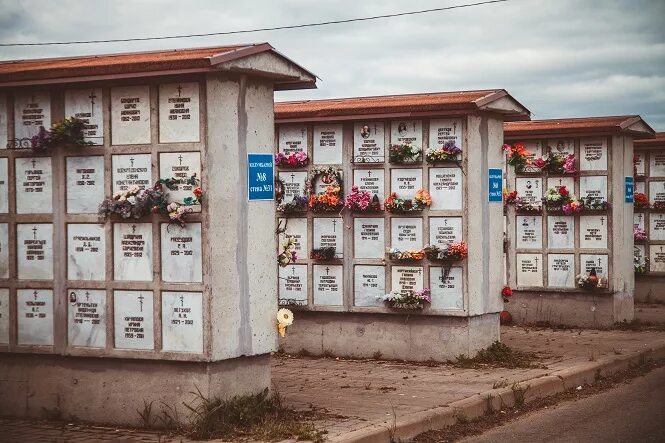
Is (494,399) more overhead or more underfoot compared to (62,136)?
more underfoot

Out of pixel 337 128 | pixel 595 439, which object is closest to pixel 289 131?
pixel 337 128

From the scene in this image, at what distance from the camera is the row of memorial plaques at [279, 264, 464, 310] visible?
14.1 m

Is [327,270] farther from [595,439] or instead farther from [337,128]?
[595,439]

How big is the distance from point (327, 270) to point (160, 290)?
5438mm

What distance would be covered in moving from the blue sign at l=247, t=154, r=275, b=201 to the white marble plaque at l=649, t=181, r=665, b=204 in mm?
13884

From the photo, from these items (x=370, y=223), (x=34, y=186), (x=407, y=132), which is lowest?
(x=370, y=223)

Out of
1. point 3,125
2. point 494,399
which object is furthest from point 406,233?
point 3,125

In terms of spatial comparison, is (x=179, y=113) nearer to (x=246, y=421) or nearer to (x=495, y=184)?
(x=246, y=421)

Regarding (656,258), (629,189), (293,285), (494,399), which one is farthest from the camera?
A: (656,258)

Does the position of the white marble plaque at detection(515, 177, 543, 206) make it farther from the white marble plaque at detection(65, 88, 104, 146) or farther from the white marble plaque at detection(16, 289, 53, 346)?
the white marble plaque at detection(16, 289, 53, 346)

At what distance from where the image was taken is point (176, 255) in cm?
973

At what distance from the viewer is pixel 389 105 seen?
14.4 meters

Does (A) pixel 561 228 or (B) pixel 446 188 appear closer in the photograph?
(B) pixel 446 188

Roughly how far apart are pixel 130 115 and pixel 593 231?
10417mm
